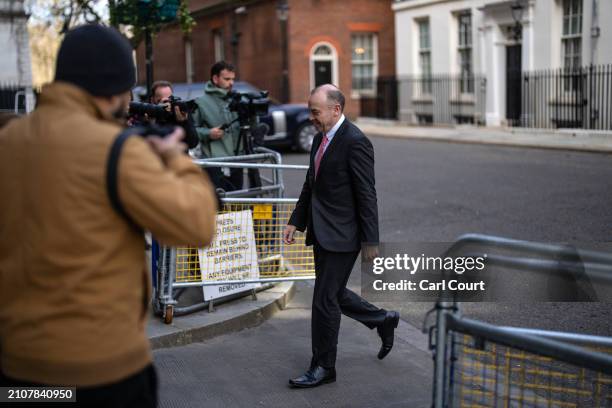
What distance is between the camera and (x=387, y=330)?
5621 millimetres

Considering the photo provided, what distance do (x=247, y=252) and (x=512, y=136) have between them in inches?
669

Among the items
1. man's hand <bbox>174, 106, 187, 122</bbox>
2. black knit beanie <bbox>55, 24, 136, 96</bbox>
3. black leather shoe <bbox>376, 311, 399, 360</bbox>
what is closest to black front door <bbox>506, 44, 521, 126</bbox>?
man's hand <bbox>174, 106, 187, 122</bbox>

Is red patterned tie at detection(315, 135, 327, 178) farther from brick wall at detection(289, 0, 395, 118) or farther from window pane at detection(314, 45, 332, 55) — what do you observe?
window pane at detection(314, 45, 332, 55)

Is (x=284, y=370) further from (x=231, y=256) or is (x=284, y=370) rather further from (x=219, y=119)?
(x=219, y=119)

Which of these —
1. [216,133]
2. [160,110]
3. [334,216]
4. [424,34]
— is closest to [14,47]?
[424,34]

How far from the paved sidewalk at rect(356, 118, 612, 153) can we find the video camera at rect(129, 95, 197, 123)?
1341 centimetres

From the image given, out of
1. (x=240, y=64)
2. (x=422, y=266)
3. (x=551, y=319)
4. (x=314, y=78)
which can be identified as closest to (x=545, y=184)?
(x=551, y=319)

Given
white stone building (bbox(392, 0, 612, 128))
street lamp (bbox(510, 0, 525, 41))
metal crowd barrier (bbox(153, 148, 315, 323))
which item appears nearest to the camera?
metal crowd barrier (bbox(153, 148, 315, 323))

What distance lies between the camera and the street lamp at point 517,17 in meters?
24.1

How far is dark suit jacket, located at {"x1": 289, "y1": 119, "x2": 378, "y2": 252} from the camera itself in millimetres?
5188

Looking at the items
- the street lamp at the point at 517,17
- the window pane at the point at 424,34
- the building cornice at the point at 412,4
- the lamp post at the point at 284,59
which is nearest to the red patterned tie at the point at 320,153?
the street lamp at the point at 517,17

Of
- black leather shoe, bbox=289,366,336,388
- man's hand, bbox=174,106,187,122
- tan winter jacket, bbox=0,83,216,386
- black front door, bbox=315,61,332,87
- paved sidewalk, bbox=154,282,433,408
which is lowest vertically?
paved sidewalk, bbox=154,282,433,408

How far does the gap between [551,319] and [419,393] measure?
199 centimetres

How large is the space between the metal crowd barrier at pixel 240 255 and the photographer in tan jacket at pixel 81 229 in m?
3.80
